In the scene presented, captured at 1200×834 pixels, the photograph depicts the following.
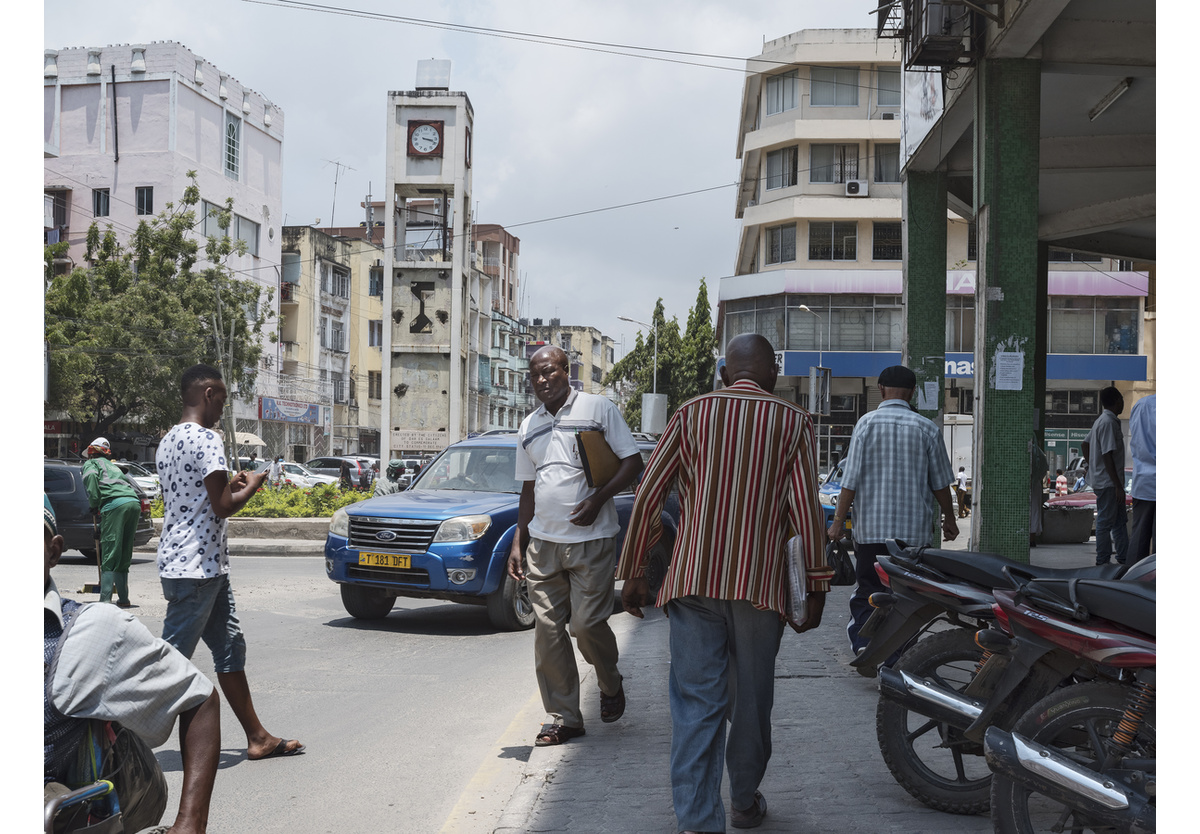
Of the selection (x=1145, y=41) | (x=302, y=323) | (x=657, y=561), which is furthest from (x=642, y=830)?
(x=302, y=323)

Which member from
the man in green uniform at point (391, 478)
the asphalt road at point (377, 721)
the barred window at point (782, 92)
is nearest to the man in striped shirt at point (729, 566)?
the asphalt road at point (377, 721)

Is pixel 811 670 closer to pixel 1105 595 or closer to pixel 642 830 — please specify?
pixel 642 830

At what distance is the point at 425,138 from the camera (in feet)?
84.0

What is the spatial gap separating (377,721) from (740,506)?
11.1ft

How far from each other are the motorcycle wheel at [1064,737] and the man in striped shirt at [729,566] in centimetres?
87

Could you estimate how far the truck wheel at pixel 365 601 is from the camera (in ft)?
34.1

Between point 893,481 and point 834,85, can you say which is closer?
point 893,481

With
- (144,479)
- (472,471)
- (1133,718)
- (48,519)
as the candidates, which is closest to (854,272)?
(144,479)

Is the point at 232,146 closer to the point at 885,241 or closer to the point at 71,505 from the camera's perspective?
the point at 885,241

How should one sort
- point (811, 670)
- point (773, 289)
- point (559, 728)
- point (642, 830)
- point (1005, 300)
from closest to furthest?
point (642, 830), point (559, 728), point (811, 670), point (1005, 300), point (773, 289)

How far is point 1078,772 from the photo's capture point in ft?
Answer: 10.8

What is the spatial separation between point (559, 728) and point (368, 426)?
65.7m

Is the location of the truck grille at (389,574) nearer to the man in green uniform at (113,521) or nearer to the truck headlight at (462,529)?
the truck headlight at (462,529)

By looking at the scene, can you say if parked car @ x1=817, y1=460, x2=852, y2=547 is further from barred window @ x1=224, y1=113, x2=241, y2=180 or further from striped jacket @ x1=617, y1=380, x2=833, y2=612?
barred window @ x1=224, y1=113, x2=241, y2=180
